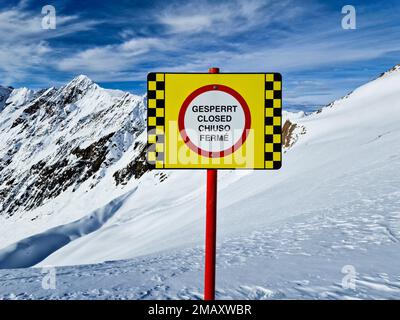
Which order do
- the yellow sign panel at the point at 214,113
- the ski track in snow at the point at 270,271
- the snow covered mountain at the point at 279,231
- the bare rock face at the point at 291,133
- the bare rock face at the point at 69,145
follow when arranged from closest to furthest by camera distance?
1. the yellow sign panel at the point at 214,113
2. the ski track in snow at the point at 270,271
3. the snow covered mountain at the point at 279,231
4. the bare rock face at the point at 291,133
5. the bare rock face at the point at 69,145

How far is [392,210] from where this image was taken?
6.79 metres

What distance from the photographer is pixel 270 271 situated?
4.50m

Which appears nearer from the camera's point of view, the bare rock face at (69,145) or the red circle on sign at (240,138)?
the red circle on sign at (240,138)

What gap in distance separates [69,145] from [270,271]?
13477cm

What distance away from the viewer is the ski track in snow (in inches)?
152

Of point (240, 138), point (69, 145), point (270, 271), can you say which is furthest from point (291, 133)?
point (69, 145)

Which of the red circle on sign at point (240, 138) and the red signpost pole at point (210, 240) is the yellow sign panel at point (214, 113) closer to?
the red circle on sign at point (240, 138)

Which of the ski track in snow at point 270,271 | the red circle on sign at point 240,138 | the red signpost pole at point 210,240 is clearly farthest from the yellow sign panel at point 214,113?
the ski track in snow at point 270,271

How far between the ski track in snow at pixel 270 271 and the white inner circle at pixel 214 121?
1.73 metres

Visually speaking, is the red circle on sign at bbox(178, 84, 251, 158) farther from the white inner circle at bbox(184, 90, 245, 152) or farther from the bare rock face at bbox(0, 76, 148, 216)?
the bare rock face at bbox(0, 76, 148, 216)

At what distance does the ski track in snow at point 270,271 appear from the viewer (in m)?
3.87

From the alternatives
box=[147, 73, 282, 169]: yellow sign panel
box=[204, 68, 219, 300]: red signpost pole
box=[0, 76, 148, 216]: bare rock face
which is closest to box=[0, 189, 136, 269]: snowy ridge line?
box=[0, 76, 148, 216]: bare rock face

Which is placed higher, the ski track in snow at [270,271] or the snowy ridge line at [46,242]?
the ski track in snow at [270,271]
